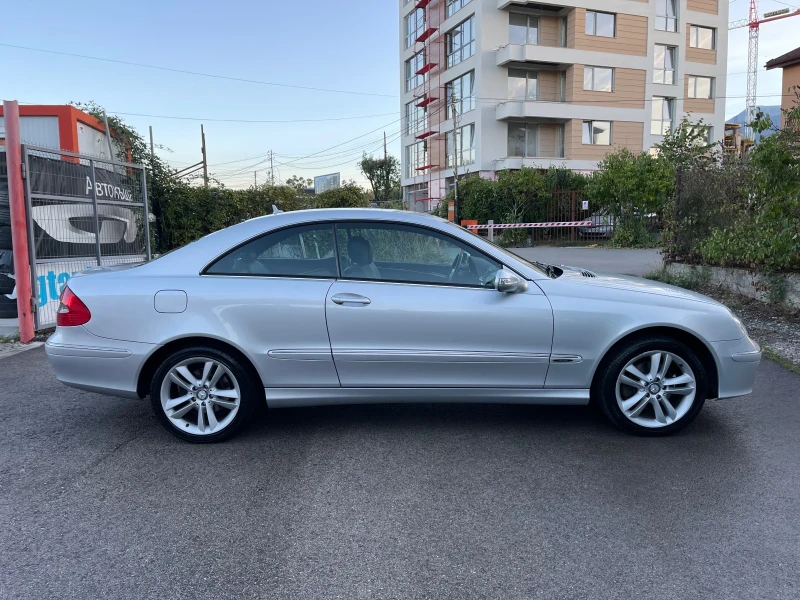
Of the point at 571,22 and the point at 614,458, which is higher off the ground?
the point at 571,22

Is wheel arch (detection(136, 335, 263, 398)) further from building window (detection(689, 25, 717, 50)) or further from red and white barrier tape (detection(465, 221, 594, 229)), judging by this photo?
building window (detection(689, 25, 717, 50))

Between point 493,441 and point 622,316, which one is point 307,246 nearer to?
point 493,441

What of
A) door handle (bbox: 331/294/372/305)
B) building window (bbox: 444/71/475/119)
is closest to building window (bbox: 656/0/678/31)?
building window (bbox: 444/71/475/119)

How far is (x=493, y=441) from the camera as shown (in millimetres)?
4332

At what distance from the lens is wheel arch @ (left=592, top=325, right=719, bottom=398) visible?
13.8ft

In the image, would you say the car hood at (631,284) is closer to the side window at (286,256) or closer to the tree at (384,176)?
the side window at (286,256)

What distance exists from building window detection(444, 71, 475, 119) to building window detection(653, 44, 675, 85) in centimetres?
1058

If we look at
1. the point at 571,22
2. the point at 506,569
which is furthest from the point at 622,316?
the point at 571,22

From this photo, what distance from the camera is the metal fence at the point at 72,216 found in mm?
7938

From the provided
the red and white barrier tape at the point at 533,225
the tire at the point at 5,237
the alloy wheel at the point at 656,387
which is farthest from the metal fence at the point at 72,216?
the red and white barrier tape at the point at 533,225

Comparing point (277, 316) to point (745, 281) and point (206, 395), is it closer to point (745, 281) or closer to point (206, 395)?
point (206, 395)

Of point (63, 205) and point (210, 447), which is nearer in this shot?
point (210, 447)

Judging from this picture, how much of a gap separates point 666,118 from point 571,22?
830 cm

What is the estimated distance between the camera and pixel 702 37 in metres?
38.3
